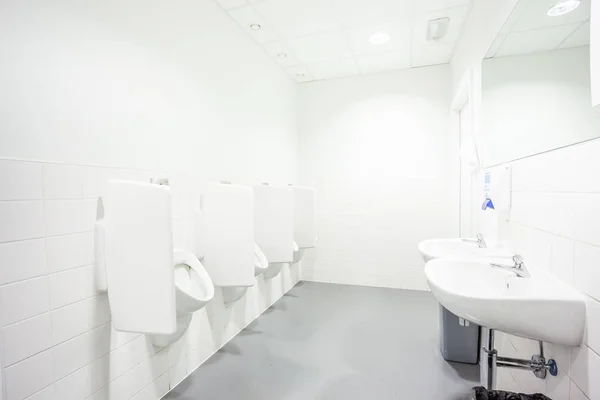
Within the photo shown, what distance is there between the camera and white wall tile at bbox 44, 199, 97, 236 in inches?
45.3

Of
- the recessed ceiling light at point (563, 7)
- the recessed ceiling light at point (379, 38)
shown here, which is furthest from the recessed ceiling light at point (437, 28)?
the recessed ceiling light at point (563, 7)

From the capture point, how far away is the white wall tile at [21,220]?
1012 millimetres

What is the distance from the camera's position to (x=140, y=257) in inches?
48.8

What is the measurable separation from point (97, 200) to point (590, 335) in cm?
192

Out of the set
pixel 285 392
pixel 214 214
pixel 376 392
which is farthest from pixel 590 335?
pixel 214 214

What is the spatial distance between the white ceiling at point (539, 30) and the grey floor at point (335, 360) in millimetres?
1838

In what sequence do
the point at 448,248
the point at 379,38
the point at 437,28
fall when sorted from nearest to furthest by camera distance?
the point at 448,248, the point at 437,28, the point at 379,38

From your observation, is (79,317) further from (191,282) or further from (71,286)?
(191,282)

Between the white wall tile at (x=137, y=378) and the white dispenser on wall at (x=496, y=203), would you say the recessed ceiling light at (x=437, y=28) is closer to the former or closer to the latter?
the white dispenser on wall at (x=496, y=203)

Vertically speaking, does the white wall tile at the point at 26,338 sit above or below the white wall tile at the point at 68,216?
below

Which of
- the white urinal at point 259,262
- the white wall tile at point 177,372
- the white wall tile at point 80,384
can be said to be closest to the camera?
the white wall tile at point 80,384

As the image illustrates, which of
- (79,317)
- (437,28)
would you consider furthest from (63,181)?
(437,28)

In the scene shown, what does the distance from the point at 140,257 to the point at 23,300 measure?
1.31 feet

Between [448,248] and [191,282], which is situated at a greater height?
[448,248]
